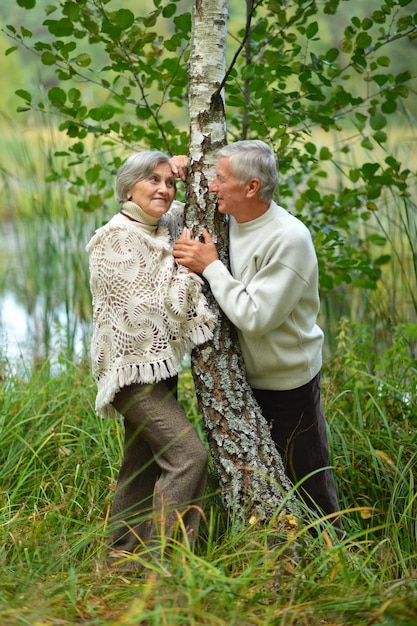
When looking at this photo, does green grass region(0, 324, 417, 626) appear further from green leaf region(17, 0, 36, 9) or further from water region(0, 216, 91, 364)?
green leaf region(17, 0, 36, 9)

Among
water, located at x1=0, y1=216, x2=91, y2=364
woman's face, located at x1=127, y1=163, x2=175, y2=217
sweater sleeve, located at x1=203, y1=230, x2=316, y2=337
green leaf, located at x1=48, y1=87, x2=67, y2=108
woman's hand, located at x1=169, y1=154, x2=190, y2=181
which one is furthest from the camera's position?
water, located at x1=0, y1=216, x2=91, y2=364

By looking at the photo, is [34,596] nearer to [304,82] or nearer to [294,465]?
[294,465]

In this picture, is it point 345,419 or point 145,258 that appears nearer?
point 145,258

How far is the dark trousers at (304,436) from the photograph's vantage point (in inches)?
113

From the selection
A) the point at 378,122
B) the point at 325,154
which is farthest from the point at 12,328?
the point at 378,122

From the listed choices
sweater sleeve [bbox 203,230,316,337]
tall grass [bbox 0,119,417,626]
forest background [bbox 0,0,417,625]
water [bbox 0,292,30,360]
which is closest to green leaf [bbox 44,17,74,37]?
forest background [bbox 0,0,417,625]

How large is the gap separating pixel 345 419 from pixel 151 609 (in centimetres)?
173

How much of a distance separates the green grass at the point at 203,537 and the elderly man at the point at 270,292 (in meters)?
0.32

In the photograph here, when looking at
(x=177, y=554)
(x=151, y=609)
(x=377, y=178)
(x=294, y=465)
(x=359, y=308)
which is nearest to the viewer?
(x=151, y=609)

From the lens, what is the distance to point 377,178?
357cm

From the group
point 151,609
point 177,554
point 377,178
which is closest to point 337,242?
point 377,178

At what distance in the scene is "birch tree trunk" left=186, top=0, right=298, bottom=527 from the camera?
273 centimetres

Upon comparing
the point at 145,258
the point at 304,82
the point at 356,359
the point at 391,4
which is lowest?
the point at 356,359

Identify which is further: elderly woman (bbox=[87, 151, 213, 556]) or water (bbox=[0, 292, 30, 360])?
water (bbox=[0, 292, 30, 360])
